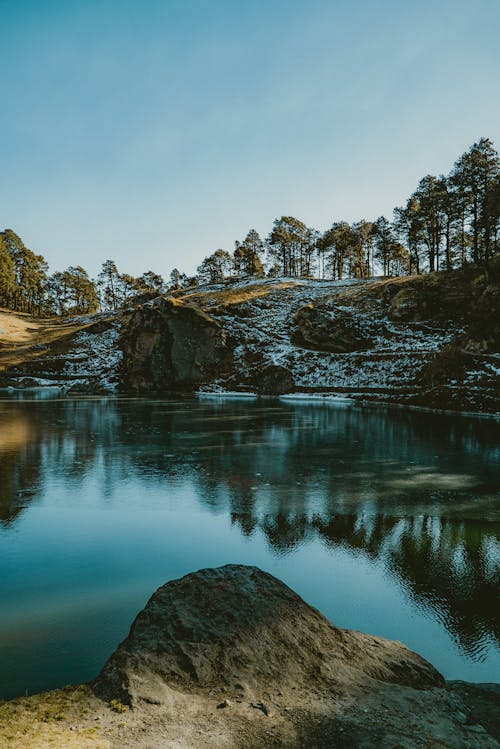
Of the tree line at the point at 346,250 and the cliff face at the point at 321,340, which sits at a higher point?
the tree line at the point at 346,250

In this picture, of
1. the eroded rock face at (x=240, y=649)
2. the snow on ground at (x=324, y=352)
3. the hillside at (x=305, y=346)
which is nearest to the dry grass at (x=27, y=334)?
the hillside at (x=305, y=346)

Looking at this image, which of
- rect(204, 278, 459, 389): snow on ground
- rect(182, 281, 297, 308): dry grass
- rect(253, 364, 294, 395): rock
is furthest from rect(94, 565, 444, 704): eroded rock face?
rect(182, 281, 297, 308): dry grass

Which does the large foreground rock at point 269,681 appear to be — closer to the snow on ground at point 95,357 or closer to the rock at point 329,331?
the rock at point 329,331

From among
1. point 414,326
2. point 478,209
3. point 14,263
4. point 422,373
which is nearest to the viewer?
point 422,373

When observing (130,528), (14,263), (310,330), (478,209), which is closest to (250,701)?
(130,528)

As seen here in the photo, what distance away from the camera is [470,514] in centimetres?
1245

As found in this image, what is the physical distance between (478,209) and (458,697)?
7234 cm

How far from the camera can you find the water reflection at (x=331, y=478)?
9305mm

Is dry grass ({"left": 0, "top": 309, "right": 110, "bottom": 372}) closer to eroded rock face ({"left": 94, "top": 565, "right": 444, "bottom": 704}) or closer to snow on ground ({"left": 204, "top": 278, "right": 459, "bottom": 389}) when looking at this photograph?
snow on ground ({"left": 204, "top": 278, "right": 459, "bottom": 389})

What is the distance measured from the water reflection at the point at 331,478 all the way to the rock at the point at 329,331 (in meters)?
28.2

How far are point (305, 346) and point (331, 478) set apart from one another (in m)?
48.6

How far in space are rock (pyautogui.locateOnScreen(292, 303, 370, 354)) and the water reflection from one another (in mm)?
28186

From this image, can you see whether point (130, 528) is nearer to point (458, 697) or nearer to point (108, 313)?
point (458, 697)

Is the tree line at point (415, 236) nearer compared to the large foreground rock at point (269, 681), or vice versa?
the large foreground rock at point (269, 681)
